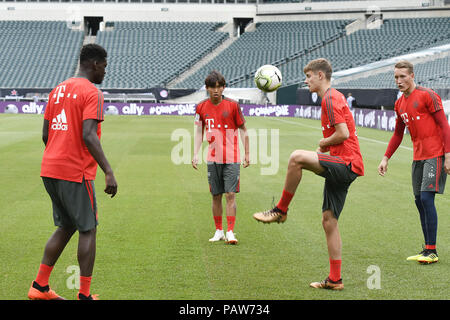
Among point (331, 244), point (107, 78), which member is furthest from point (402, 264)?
point (107, 78)

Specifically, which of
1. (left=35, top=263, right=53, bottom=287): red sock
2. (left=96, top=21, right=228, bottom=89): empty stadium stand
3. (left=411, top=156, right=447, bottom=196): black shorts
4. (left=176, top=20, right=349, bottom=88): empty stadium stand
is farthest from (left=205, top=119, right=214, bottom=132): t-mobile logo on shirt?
(left=96, top=21, right=228, bottom=89): empty stadium stand

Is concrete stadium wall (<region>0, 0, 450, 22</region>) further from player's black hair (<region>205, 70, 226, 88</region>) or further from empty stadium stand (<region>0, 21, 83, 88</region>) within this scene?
player's black hair (<region>205, 70, 226, 88</region>)

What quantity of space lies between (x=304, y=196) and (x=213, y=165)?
4.56 m

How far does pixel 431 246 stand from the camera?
727cm

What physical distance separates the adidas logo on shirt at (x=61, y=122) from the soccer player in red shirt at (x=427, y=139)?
3.89m

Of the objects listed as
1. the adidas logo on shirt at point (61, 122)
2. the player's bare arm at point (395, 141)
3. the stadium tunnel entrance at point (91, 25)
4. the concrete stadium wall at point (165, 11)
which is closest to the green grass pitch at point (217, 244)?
the player's bare arm at point (395, 141)

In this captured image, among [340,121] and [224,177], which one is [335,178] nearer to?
[340,121]

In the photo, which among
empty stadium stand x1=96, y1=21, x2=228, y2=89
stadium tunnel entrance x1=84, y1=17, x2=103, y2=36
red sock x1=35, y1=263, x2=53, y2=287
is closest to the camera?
red sock x1=35, y1=263, x2=53, y2=287

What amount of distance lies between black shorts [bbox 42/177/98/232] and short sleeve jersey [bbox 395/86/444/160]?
3895mm

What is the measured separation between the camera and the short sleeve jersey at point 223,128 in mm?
8227

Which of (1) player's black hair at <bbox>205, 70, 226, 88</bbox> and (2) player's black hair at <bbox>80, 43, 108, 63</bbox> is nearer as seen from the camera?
(2) player's black hair at <bbox>80, 43, 108, 63</bbox>

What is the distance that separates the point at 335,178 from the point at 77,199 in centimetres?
231

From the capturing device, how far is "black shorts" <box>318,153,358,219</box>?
573 centimetres

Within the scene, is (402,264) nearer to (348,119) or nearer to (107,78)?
(348,119)
